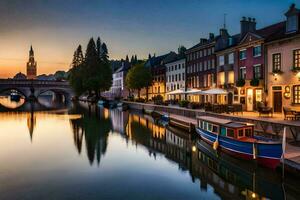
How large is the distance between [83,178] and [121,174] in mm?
2470

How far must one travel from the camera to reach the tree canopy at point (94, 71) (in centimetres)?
8809

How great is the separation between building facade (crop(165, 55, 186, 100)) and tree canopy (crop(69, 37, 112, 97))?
21.5m

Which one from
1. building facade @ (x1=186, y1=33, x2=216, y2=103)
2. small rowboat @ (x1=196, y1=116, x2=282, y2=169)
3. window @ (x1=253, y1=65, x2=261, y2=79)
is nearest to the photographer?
small rowboat @ (x1=196, y1=116, x2=282, y2=169)

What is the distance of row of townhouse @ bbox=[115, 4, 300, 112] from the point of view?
30656 millimetres

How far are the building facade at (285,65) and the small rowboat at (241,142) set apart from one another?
34.2ft

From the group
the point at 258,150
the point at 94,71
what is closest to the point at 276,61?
the point at 258,150

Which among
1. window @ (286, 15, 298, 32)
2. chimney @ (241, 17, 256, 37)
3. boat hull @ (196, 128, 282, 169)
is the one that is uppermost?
chimney @ (241, 17, 256, 37)

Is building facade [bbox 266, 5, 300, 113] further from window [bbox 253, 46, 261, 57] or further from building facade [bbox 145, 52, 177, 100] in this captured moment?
building facade [bbox 145, 52, 177, 100]

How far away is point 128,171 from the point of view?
65.9 feet

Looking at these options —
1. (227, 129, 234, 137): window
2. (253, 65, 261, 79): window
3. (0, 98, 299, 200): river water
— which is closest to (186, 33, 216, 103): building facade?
(253, 65, 261, 79): window

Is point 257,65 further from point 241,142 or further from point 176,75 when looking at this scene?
point 176,75

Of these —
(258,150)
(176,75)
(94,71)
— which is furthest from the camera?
(94,71)

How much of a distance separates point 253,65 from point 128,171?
25.4 m

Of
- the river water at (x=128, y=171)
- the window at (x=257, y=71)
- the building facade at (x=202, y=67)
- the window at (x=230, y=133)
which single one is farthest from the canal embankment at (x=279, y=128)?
the building facade at (x=202, y=67)
